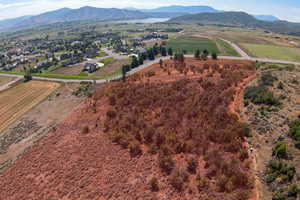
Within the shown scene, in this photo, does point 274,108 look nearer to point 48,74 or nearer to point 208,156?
point 208,156

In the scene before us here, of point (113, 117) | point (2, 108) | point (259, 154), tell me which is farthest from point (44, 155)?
point (2, 108)

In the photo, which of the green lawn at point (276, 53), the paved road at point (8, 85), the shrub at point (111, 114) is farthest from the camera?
the green lawn at point (276, 53)

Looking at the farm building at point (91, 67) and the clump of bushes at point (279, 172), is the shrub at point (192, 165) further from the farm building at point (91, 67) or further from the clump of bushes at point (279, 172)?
the farm building at point (91, 67)

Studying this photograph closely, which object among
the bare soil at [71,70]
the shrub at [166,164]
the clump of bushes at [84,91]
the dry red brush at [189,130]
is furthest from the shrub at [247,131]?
the bare soil at [71,70]

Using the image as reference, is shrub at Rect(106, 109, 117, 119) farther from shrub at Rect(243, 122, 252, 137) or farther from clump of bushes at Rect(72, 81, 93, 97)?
clump of bushes at Rect(72, 81, 93, 97)

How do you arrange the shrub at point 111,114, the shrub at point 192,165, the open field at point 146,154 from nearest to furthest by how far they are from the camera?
1. the open field at point 146,154
2. the shrub at point 192,165
3. the shrub at point 111,114

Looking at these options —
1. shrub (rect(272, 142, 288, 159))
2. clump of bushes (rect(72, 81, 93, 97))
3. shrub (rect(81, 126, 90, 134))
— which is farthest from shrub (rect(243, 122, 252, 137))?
clump of bushes (rect(72, 81, 93, 97))

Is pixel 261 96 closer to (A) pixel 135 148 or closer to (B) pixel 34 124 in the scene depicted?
(A) pixel 135 148
